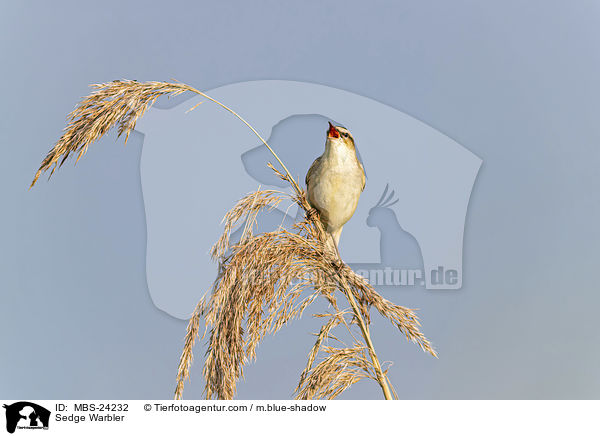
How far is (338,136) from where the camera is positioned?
1978 mm

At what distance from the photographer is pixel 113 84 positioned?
1546mm

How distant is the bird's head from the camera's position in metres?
1.97
